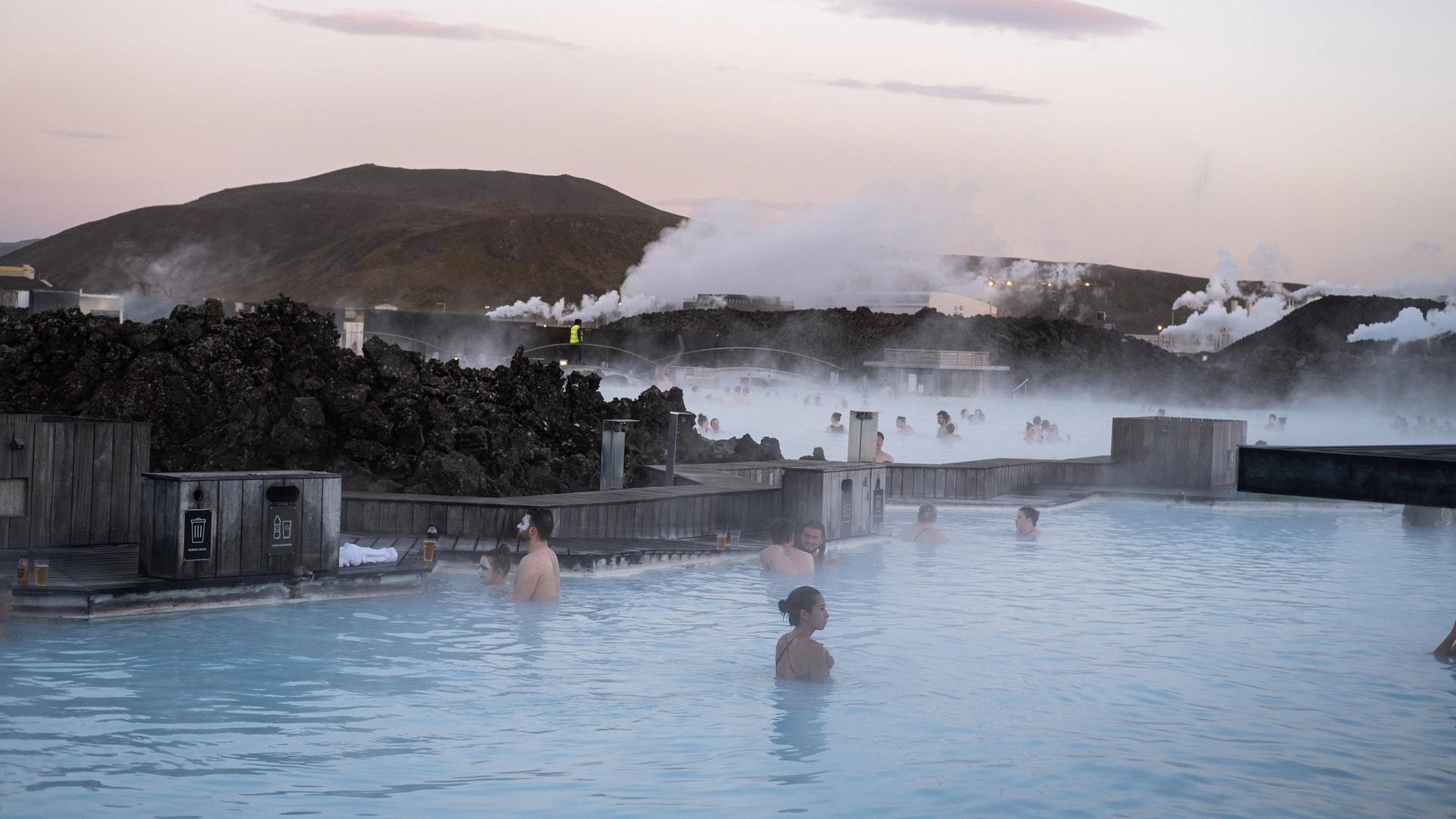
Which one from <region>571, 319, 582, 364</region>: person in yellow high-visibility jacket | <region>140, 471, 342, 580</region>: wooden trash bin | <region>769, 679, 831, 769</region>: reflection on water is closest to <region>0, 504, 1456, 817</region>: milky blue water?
<region>769, 679, 831, 769</region>: reflection on water

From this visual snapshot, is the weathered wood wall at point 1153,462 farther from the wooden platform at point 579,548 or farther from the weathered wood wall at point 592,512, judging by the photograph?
the wooden platform at point 579,548

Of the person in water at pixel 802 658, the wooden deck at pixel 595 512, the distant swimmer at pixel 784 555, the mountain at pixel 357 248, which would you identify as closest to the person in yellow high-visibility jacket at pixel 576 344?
the wooden deck at pixel 595 512

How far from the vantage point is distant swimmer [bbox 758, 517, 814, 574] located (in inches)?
427

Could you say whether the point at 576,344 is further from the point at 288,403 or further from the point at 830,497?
the point at 830,497

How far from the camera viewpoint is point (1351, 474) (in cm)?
488

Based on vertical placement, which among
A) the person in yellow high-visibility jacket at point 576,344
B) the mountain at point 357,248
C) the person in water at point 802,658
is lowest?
the person in water at point 802,658

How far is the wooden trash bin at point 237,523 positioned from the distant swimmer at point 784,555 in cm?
364

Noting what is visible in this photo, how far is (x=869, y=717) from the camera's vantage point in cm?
696

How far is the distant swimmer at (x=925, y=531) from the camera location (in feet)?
42.2

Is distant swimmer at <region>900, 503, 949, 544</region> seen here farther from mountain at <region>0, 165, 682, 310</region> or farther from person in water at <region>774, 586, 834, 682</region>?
mountain at <region>0, 165, 682, 310</region>

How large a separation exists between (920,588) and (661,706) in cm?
445

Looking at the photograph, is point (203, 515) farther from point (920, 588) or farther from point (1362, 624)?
point (1362, 624)

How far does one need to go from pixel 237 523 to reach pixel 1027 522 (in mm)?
8279

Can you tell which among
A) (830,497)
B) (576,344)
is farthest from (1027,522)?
(576,344)
